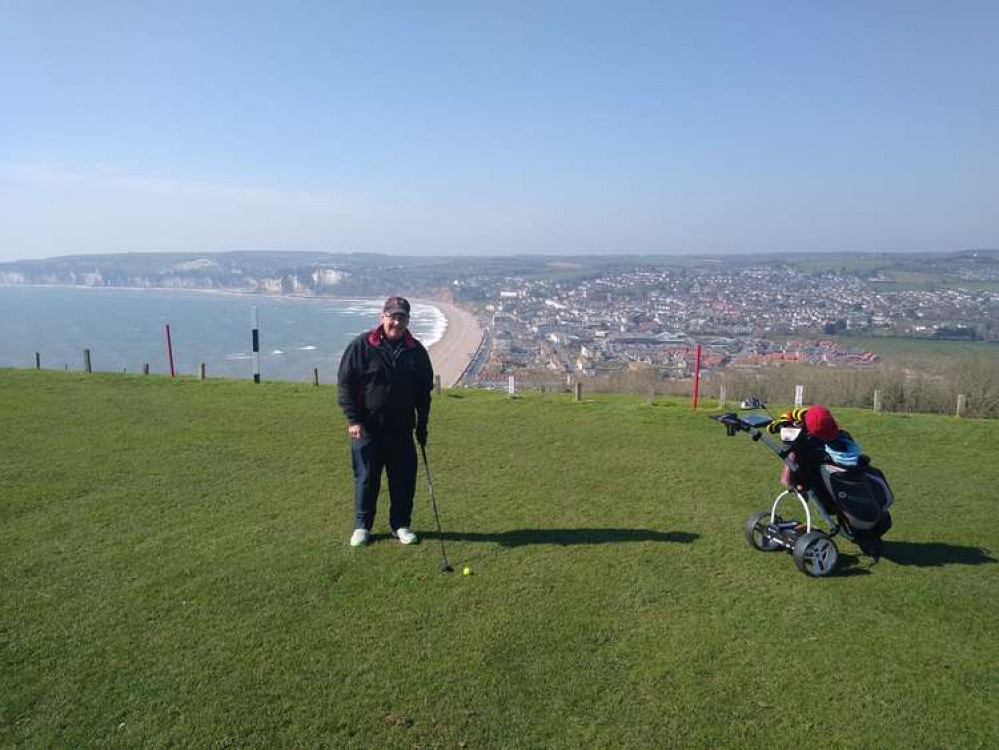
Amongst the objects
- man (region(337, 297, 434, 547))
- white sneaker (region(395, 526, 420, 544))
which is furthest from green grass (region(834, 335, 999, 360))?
white sneaker (region(395, 526, 420, 544))

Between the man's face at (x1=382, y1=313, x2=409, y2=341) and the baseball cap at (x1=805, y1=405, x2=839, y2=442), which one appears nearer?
the baseball cap at (x1=805, y1=405, x2=839, y2=442)

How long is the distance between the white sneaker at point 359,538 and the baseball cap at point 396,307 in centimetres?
225

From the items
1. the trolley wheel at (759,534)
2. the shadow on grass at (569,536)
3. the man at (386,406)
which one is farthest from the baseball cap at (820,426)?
the man at (386,406)

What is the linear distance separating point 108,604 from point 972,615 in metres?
7.03

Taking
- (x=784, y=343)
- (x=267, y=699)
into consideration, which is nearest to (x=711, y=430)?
(x=267, y=699)

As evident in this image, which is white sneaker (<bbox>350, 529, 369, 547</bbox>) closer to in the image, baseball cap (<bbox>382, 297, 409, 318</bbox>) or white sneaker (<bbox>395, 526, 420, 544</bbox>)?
white sneaker (<bbox>395, 526, 420, 544</bbox>)

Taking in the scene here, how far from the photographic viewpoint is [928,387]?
2306 centimetres

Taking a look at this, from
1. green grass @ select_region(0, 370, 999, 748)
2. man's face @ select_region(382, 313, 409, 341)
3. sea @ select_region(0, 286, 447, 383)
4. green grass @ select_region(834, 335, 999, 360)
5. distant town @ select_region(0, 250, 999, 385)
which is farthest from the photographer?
sea @ select_region(0, 286, 447, 383)

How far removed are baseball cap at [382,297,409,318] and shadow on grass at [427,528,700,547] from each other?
240cm

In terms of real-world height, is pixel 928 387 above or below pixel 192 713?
below

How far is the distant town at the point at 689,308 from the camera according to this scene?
33031 millimetres

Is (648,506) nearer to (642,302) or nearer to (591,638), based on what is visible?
(591,638)

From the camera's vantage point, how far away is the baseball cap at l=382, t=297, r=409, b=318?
20.8 feet

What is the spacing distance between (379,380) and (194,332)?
163 ft
